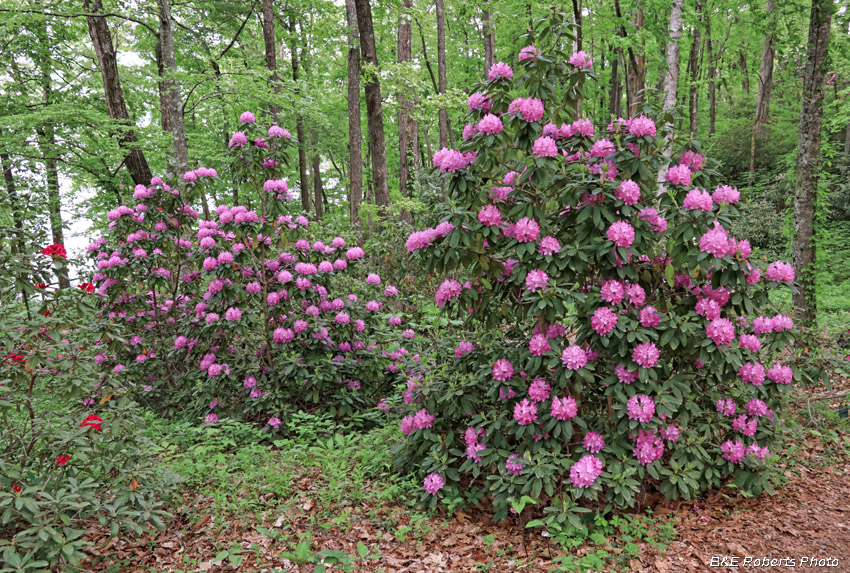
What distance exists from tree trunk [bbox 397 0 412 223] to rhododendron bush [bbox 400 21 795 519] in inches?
254

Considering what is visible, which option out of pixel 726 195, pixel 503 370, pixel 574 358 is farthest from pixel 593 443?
pixel 726 195

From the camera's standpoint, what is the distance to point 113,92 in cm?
937

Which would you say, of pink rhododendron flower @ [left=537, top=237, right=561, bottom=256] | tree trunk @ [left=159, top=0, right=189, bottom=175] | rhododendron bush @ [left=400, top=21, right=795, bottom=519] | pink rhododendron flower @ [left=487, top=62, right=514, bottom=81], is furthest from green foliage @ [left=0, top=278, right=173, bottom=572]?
tree trunk @ [left=159, top=0, right=189, bottom=175]

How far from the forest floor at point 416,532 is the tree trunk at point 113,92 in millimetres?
7417

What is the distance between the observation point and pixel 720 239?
2930 mm

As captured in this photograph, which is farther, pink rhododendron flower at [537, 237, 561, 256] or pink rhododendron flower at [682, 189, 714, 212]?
pink rhododendron flower at [537, 237, 561, 256]

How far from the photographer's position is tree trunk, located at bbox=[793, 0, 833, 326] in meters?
5.33

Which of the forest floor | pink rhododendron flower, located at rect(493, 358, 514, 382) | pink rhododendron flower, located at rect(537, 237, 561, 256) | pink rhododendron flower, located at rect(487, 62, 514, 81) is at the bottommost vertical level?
the forest floor

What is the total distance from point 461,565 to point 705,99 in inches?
936

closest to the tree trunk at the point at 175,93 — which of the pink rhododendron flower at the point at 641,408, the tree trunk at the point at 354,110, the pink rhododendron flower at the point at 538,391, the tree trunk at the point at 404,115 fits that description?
the tree trunk at the point at 354,110

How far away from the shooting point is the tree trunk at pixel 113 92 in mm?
8977

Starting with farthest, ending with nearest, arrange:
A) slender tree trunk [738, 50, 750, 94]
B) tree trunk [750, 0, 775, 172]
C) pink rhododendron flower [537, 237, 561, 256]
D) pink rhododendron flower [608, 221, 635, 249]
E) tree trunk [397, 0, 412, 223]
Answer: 1. slender tree trunk [738, 50, 750, 94]
2. tree trunk [750, 0, 775, 172]
3. tree trunk [397, 0, 412, 223]
4. pink rhododendron flower [537, 237, 561, 256]
5. pink rhododendron flower [608, 221, 635, 249]

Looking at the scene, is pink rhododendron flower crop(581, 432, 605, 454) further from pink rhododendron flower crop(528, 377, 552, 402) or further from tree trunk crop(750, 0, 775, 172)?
tree trunk crop(750, 0, 775, 172)

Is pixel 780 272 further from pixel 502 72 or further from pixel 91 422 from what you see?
pixel 91 422
